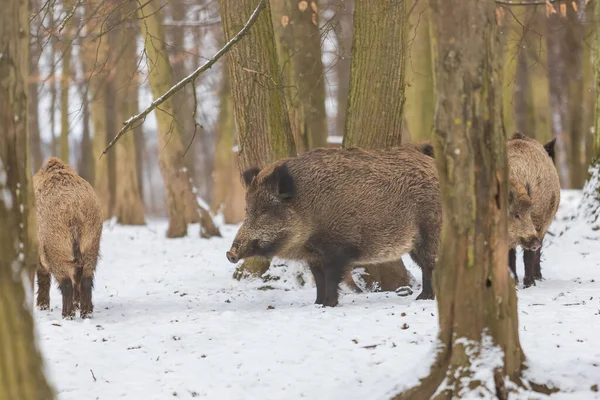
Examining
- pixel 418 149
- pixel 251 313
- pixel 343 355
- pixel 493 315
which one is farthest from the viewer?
pixel 418 149

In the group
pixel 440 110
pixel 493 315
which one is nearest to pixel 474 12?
pixel 440 110

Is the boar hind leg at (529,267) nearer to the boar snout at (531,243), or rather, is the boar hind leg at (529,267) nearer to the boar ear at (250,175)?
the boar snout at (531,243)

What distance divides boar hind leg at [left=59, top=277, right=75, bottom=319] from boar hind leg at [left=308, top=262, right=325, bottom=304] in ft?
8.10

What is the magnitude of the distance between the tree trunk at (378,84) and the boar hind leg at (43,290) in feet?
12.0

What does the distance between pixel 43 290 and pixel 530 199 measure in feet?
17.6

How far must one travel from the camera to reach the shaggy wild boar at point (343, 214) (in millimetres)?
7789

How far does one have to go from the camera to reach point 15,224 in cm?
391

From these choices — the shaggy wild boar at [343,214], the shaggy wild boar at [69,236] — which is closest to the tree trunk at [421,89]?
the shaggy wild boar at [343,214]

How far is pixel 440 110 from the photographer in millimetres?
4395

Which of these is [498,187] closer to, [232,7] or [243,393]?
[243,393]

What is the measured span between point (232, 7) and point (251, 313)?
12.4 ft

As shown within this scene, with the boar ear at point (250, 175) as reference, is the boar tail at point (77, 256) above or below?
below

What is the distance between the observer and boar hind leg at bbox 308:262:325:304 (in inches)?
313

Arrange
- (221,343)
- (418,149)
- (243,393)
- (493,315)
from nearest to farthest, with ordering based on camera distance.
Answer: (493,315), (243,393), (221,343), (418,149)
